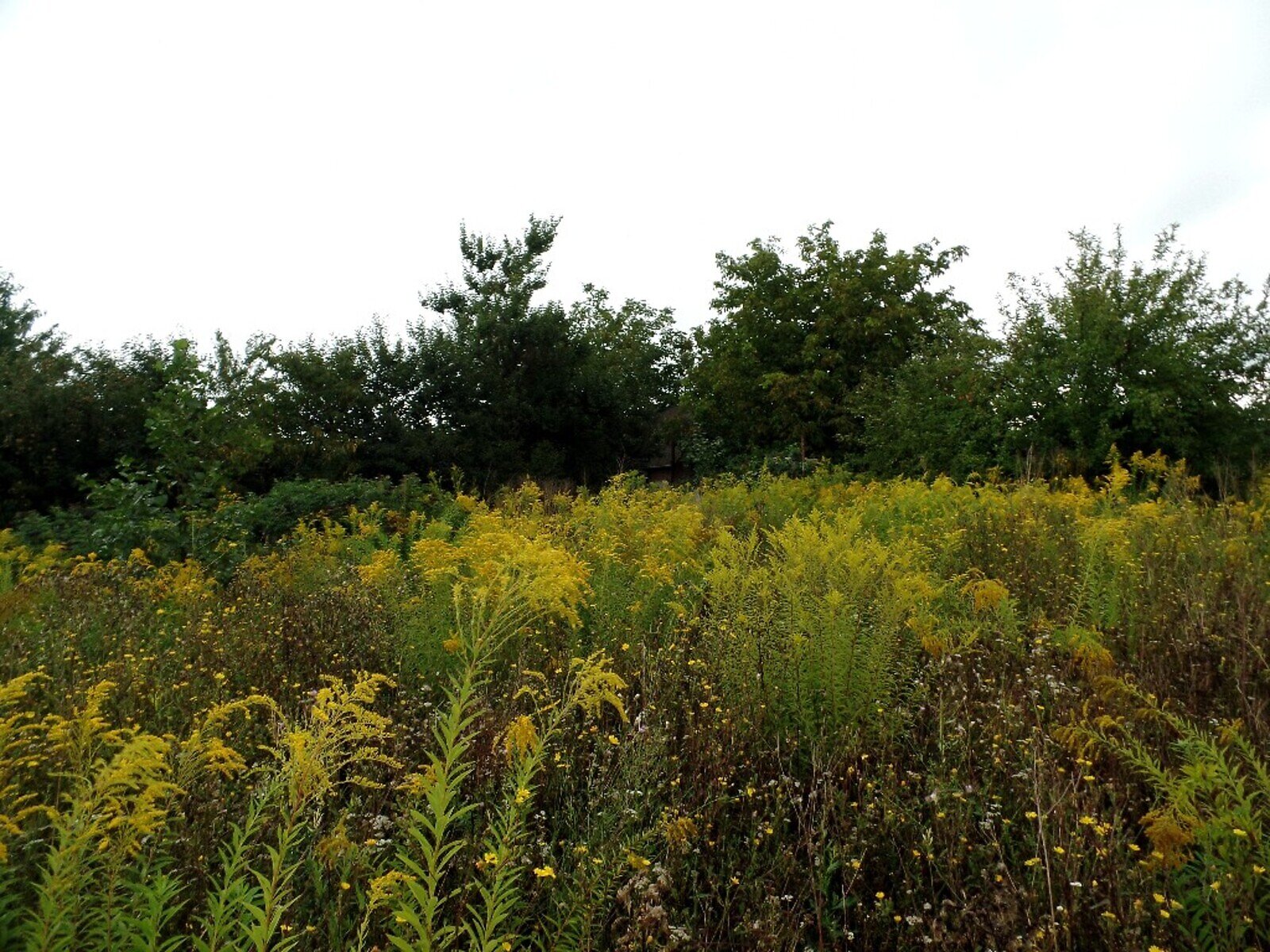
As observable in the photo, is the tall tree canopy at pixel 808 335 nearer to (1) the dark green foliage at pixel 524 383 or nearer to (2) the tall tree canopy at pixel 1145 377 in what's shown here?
(1) the dark green foliage at pixel 524 383

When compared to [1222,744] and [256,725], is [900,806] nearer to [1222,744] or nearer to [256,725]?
[1222,744]

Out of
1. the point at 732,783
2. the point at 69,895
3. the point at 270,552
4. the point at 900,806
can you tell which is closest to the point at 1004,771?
the point at 900,806

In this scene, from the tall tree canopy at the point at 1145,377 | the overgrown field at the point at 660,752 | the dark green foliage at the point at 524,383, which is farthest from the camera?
the dark green foliage at the point at 524,383

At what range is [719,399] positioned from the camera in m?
23.6

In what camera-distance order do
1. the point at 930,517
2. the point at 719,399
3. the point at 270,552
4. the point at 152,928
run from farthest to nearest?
the point at 719,399, the point at 270,552, the point at 930,517, the point at 152,928

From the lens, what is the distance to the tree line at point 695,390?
10445 mm

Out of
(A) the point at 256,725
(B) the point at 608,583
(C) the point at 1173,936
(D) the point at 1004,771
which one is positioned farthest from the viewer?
(B) the point at 608,583

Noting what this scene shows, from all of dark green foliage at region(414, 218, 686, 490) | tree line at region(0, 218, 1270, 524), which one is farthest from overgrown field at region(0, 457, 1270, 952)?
dark green foliage at region(414, 218, 686, 490)

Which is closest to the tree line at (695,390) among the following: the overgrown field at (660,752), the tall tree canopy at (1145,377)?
the tall tree canopy at (1145,377)

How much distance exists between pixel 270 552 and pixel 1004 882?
7.10 meters

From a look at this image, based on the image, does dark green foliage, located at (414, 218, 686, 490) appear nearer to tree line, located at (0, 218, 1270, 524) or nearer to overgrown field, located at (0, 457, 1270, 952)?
tree line, located at (0, 218, 1270, 524)

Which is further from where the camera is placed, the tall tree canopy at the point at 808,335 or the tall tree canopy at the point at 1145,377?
the tall tree canopy at the point at 808,335

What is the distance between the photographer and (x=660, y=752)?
8.94ft

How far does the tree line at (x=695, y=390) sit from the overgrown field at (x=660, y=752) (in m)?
5.09
